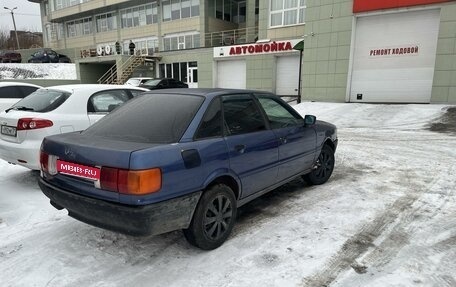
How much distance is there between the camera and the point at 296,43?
68.8 ft

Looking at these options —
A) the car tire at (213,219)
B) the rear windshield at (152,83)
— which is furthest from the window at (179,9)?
the car tire at (213,219)

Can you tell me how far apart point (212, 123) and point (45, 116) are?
10.0ft

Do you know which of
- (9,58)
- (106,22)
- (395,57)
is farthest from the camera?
(106,22)

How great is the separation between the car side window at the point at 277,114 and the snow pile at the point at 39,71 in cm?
3595

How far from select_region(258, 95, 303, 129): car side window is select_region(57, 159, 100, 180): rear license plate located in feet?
6.97

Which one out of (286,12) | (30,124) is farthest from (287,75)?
(30,124)

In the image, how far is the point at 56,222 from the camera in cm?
402

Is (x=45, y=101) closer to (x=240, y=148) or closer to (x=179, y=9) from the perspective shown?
(x=240, y=148)

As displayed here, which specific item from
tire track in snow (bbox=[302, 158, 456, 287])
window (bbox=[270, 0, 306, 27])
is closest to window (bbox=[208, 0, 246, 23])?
window (bbox=[270, 0, 306, 27])

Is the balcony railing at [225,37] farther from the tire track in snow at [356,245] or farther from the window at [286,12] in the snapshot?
the tire track in snow at [356,245]

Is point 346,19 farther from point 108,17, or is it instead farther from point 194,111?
point 108,17

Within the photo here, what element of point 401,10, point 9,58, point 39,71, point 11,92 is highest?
point 401,10

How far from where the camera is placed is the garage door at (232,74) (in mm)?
24719

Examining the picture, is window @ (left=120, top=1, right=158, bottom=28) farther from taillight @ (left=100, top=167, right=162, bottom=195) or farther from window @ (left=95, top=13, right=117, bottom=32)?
taillight @ (left=100, top=167, right=162, bottom=195)
